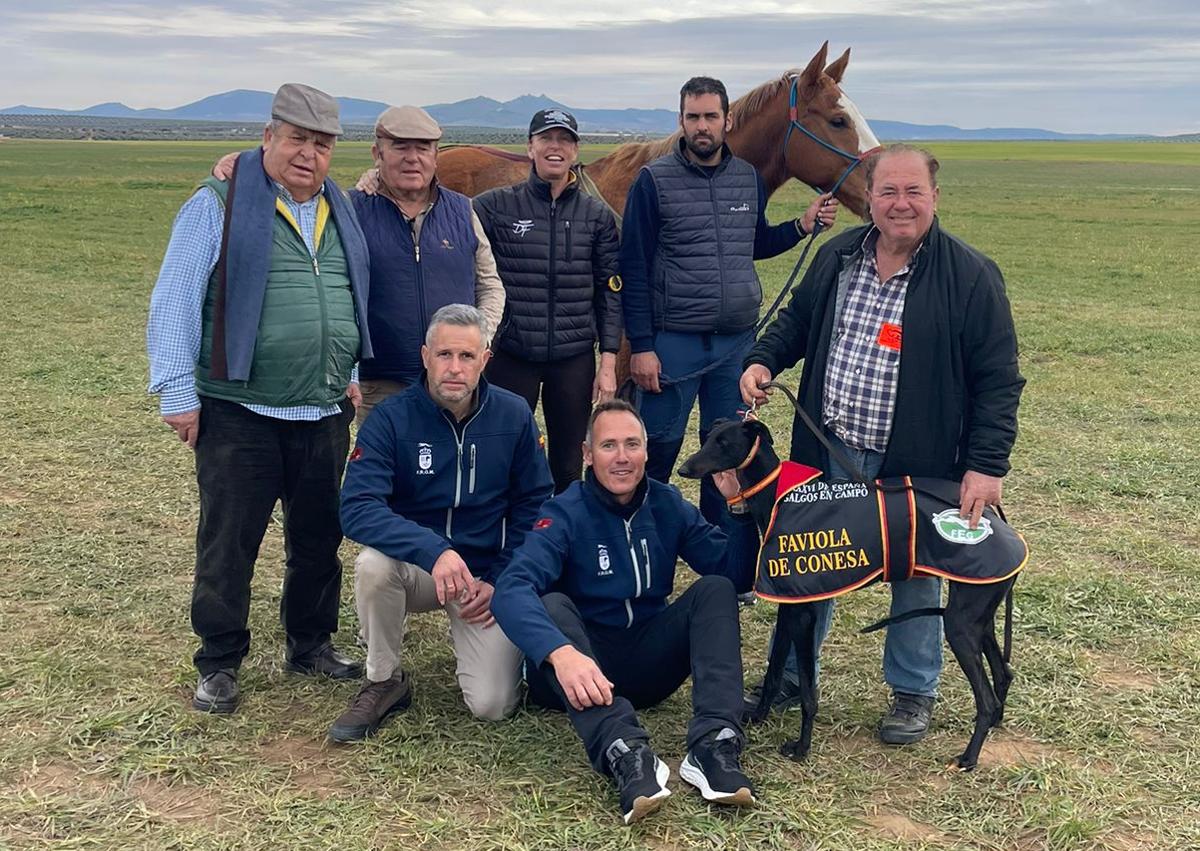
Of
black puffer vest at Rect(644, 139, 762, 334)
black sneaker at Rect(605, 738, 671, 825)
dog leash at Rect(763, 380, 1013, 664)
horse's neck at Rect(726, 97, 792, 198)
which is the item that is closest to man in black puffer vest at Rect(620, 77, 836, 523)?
black puffer vest at Rect(644, 139, 762, 334)

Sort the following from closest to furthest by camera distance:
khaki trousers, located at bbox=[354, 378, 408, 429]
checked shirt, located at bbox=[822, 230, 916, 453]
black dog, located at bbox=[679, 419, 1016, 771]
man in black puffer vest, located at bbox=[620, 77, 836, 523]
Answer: black dog, located at bbox=[679, 419, 1016, 771] < checked shirt, located at bbox=[822, 230, 916, 453] < khaki trousers, located at bbox=[354, 378, 408, 429] < man in black puffer vest, located at bbox=[620, 77, 836, 523]

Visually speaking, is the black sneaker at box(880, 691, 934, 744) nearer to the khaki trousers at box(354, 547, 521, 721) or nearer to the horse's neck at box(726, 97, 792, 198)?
the khaki trousers at box(354, 547, 521, 721)

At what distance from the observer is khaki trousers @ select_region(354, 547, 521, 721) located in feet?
13.6

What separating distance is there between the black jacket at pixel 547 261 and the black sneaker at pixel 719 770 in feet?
7.14

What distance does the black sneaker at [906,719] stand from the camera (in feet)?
13.4

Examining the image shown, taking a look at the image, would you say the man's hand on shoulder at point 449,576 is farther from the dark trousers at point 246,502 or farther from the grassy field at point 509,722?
the dark trousers at point 246,502

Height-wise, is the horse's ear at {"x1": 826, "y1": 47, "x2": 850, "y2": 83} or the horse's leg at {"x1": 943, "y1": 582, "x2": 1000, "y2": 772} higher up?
the horse's ear at {"x1": 826, "y1": 47, "x2": 850, "y2": 83}

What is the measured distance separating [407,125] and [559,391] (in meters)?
1.54

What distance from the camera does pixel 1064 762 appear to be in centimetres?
394

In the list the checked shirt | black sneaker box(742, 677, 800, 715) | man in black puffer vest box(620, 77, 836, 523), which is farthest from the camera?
man in black puffer vest box(620, 77, 836, 523)

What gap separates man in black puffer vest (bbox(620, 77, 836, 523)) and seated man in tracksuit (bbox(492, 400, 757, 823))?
115 cm

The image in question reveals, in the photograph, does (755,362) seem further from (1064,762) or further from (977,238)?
(977,238)

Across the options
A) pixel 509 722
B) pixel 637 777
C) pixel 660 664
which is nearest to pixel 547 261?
pixel 660 664

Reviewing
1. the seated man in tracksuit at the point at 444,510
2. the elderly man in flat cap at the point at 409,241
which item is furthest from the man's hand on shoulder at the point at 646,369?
the seated man in tracksuit at the point at 444,510
